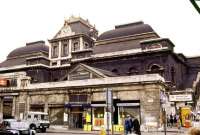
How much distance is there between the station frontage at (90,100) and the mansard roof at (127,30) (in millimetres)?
15622

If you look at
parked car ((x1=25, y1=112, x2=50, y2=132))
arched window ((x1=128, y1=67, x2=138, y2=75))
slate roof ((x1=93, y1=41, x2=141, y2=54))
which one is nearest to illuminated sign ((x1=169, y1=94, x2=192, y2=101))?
parked car ((x1=25, y1=112, x2=50, y2=132))

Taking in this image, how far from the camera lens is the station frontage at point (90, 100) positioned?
33.0 meters

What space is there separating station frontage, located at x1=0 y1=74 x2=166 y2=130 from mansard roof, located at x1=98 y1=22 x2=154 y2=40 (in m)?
15.6

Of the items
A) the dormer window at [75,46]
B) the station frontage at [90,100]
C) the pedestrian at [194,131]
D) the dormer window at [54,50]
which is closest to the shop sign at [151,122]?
the station frontage at [90,100]

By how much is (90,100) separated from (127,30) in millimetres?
18920

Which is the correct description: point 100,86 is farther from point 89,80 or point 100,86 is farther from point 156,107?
point 156,107

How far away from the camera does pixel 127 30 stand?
50.7 m

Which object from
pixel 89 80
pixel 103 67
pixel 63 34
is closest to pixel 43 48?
pixel 63 34

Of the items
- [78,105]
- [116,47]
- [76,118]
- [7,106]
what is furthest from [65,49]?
[76,118]

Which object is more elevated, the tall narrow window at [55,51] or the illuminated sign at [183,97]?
the tall narrow window at [55,51]

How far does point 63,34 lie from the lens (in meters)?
58.7

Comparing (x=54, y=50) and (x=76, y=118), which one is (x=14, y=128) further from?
(x=54, y=50)

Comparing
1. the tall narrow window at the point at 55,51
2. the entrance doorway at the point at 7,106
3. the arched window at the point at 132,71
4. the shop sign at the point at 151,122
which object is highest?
the tall narrow window at the point at 55,51

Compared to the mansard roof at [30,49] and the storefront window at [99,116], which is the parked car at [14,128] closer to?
the storefront window at [99,116]
